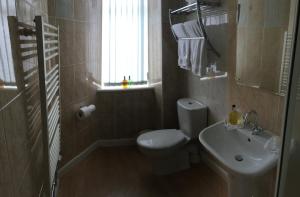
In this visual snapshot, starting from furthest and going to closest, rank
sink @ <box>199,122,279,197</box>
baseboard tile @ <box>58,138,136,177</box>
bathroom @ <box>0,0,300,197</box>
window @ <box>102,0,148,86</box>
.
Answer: window @ <box>102,0,148,86</box>, baseboard tile @ <box>58,138,136,177</box>, sink @ <box>199,122,279,197</box>, bathroom @ <box>0,0,300,197</box>

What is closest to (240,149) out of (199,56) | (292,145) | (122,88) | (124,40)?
(199,56)

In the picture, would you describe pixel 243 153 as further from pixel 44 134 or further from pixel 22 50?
pixel 22 50

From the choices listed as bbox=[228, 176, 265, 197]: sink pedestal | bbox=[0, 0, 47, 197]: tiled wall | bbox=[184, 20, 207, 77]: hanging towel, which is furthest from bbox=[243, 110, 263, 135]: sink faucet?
bbox=[0, 0, 47, 197]: tiled wall

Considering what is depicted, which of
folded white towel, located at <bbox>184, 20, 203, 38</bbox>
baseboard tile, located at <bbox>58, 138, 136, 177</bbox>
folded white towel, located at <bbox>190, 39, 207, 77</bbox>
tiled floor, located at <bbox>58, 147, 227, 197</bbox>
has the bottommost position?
tiled floor, located at <bbox>58, 147, 227, 197</bbox>

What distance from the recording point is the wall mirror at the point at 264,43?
5.07 feet

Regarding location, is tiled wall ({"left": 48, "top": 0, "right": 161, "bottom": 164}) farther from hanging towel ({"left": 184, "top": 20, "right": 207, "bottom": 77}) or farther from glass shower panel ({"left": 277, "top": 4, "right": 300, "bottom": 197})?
glass shower panel ({"left": 277, "top": 4, "right": 300, "bottom": 197})

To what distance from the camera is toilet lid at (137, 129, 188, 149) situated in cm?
246

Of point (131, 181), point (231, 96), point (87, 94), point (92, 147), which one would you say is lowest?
point (131, 181)

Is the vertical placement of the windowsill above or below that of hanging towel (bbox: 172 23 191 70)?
below

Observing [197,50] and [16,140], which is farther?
[197,50]

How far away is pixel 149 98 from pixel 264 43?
1852 mm

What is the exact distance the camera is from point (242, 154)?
1.77 m

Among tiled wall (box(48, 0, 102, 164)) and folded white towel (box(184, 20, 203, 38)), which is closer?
folded white towel (box(184, 20, 203, 38))

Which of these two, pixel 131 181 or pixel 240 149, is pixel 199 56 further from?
pixel 131 181
